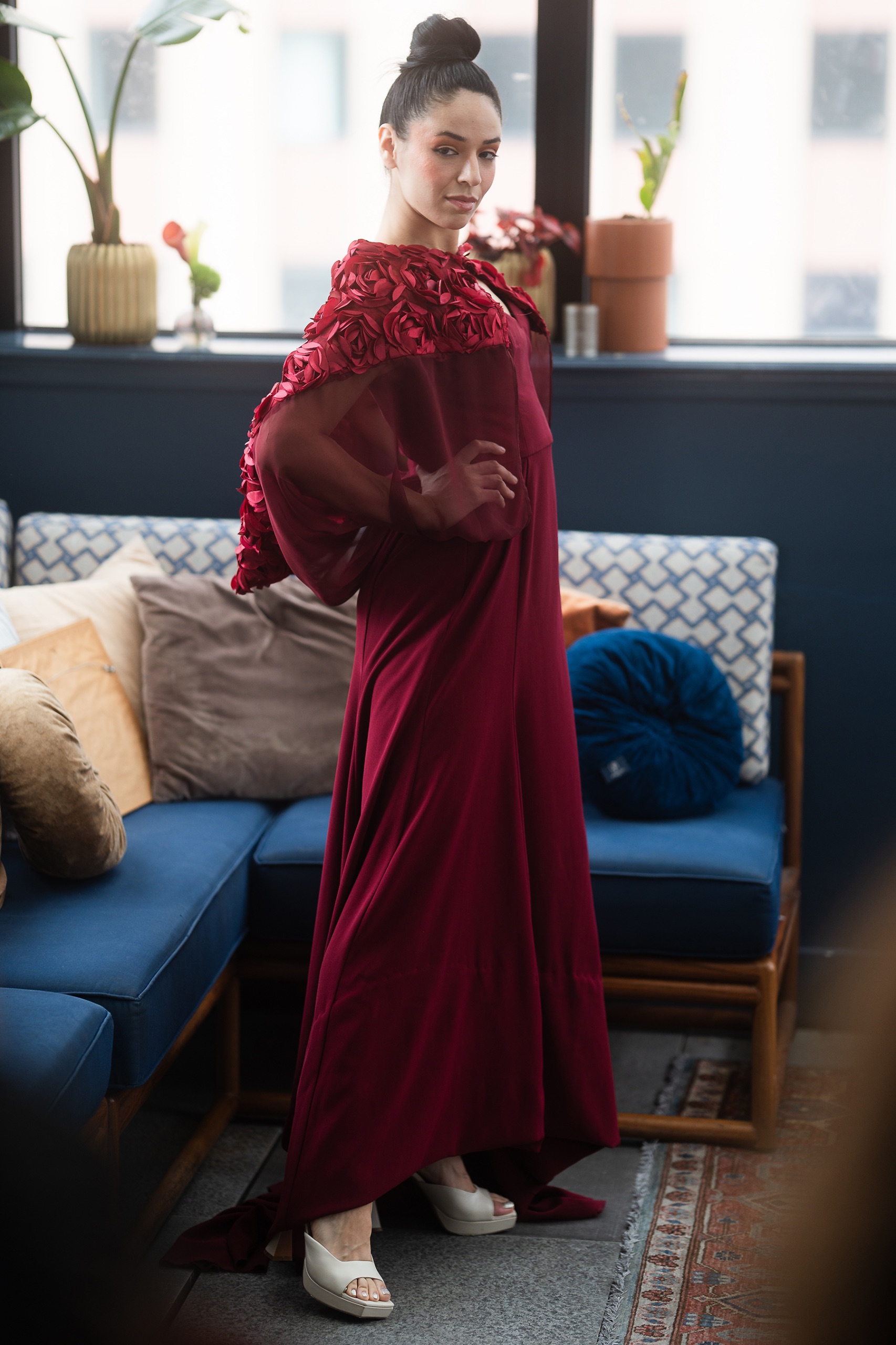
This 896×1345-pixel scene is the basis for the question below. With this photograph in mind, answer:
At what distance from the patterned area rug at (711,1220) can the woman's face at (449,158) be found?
1204 mm

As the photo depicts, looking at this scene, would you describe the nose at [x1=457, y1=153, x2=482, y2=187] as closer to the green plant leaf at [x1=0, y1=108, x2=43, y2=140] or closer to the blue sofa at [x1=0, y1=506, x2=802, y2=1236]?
the blue sofa at [x1=0, y1=506, x2=802, y2=1236]

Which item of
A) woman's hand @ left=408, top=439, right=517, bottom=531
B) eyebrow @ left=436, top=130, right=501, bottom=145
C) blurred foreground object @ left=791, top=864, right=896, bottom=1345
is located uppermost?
eyebrow @ left=436, top=130, right=501, bottom=145

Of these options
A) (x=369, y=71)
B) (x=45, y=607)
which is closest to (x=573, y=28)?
(x=369, y=71)

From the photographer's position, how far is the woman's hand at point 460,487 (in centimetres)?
174

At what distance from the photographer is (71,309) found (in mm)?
3113

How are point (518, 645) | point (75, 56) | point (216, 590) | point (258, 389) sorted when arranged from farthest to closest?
point (75, 56) < point (258, 389) < point (216, 590) < point (518, 645)

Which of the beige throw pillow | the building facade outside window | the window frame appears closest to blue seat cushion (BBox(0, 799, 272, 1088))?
the beige throw pillow

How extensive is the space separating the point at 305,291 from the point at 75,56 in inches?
29.3

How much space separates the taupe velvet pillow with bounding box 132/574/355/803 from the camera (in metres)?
2.55

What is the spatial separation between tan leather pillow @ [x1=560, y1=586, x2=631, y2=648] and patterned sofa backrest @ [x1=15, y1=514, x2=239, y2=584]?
0.70 m

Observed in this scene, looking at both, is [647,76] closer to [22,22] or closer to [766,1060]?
[22,22]

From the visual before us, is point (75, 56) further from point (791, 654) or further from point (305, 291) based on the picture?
point (791, 654)

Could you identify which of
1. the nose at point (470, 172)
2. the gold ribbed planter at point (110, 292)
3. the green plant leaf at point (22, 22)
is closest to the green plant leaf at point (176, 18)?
the green plant leaf at point (22, 22)

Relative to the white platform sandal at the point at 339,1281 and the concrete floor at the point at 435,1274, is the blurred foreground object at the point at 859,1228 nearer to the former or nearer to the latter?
the concrete floor at the point at 435,1274
